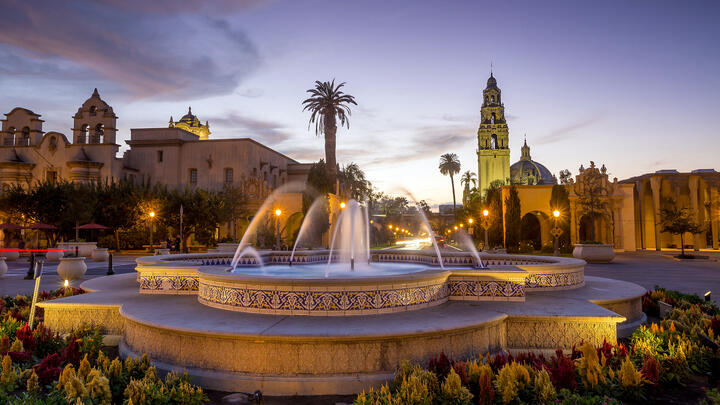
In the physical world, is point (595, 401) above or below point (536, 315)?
below

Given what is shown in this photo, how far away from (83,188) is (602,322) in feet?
128

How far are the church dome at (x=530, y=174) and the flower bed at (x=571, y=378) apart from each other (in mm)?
101854

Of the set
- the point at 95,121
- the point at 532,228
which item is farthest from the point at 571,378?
the point at 95,121

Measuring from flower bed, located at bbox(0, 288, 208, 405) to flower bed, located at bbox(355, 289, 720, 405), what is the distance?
2246 millimetres

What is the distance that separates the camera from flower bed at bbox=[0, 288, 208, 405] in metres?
4.29

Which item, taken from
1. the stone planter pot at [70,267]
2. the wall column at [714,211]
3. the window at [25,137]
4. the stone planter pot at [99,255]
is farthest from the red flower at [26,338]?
the window at [25,137]

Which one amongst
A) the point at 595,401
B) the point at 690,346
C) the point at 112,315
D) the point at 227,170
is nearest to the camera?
the point at 595,401

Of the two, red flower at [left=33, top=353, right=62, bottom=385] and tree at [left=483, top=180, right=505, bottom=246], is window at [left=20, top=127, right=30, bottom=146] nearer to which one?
tree at [left=483, top=180, right=505, bottom=246]

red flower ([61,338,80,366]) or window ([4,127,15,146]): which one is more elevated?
window ([4,127,15,146])

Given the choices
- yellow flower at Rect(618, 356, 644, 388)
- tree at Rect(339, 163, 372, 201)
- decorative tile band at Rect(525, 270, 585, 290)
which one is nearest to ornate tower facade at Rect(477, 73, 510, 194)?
tree at Rect(339, 163, 372, 201)

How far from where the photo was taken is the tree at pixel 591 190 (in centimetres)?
3309

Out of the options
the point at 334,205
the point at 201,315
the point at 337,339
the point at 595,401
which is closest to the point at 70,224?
the point at 334,205

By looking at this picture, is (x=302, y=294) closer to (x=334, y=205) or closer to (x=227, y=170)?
(x=334, y=205)

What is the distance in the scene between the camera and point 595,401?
4223 millimetres
